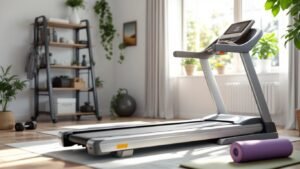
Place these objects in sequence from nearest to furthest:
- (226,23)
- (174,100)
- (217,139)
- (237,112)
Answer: (217,139), (237,112), (226,23), (174,100)

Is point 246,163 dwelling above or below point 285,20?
below

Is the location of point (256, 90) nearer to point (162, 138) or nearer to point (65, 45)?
point (162, 138)

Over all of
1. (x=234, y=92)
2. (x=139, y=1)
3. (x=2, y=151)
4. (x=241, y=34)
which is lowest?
(x=2, y=151)

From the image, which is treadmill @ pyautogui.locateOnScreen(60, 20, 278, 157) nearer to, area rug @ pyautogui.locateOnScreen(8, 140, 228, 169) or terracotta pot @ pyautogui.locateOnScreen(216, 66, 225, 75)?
area rug @ pyautogui.locateOnScreen(8, 140, 228, 169)

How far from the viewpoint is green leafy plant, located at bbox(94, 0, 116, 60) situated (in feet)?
22.5

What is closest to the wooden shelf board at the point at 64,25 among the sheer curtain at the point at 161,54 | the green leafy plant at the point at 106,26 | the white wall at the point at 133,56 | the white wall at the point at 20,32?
the white wall at the point at 20,32

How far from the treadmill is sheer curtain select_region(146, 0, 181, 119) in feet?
7.05

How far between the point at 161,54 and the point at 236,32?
247 centimetres

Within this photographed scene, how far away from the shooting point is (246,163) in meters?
2.36

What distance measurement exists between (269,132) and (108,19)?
13.7 ft

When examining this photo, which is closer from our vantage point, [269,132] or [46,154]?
[46,154]

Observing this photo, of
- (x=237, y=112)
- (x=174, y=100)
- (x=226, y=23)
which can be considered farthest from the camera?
(x=174, y=100)

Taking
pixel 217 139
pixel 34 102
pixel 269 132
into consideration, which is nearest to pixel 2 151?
pixel 217 139

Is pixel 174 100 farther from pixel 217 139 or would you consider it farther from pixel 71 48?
pixel 217 139
